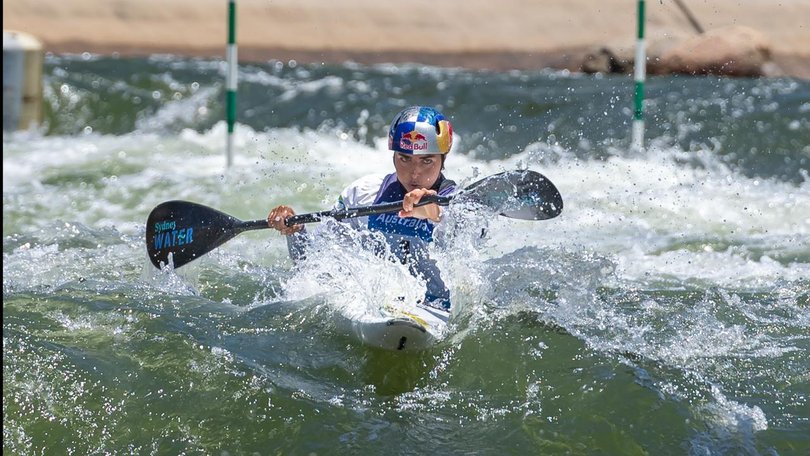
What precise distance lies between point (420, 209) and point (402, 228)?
5.8 inches

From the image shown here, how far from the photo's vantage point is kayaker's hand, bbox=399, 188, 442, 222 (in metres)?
4.25

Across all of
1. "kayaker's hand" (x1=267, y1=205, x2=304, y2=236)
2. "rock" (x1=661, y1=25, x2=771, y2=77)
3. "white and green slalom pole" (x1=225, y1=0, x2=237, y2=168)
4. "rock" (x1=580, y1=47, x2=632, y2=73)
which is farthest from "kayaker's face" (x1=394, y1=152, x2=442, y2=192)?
"rock" (x1=580, y1=47, x2=632, y2=73)

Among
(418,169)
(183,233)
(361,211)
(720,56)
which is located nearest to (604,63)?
(720,56)

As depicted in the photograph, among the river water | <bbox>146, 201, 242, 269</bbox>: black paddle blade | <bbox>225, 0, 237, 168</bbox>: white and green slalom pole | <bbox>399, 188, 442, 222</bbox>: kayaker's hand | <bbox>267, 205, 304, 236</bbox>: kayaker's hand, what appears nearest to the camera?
the river water

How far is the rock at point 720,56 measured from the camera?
11.6m

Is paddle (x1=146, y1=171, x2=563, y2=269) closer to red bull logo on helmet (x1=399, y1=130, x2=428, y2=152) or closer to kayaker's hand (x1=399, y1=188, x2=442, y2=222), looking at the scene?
kayaker's hand (x1=399, y1=188, x2=442, y2=222)

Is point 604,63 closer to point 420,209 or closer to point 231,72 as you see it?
point 231,72

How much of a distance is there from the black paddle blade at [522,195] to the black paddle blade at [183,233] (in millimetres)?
1213

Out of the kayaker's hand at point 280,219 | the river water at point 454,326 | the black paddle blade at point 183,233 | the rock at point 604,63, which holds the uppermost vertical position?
the rock at point 604,63

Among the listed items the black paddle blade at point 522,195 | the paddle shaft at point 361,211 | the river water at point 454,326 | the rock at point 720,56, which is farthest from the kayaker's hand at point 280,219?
the rock at point 720,56

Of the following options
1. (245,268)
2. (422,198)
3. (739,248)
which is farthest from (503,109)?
(422,198)

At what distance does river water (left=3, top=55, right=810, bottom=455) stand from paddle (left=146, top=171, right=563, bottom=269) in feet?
0.34

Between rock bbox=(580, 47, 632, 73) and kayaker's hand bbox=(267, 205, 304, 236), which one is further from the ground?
rock bbox=(580, 47, 632, 73)

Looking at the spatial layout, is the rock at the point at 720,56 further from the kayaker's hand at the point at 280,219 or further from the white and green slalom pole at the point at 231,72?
the kayaker's hand at the point at 280,219
